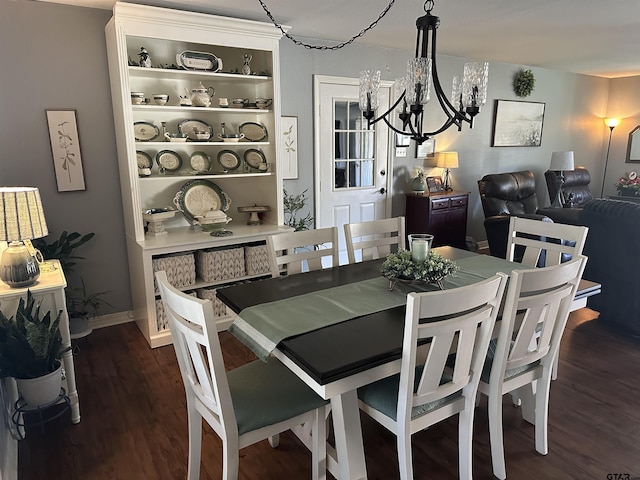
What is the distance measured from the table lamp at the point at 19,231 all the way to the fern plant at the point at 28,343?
0.13 m

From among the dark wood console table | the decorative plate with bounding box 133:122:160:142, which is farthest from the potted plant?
the dark wood console table

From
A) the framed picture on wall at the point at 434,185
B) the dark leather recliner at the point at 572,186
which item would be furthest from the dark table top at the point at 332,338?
the dark leather recliner at the point at 572,186

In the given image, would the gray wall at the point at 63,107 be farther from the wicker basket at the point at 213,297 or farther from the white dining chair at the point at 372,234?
the white dining chair at the point at 372,234

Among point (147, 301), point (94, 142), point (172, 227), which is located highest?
point (94, 142)

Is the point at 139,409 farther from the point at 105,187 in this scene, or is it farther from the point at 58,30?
the point at 58,30

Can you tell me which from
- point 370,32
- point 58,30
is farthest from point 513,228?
point 58,30

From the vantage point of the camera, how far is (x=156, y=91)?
11.0 ft

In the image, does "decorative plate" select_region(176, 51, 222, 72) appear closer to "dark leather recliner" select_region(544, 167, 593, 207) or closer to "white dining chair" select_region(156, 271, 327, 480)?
"white dining chair" select_region(156, 271, 327, 480)

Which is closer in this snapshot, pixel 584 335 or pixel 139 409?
pixel 139 409

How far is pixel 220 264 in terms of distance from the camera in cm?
332

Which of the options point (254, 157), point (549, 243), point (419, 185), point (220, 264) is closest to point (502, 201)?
point (419, 185)

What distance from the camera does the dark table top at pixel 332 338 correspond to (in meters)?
1.41

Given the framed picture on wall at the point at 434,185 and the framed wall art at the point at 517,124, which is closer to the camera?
the framed picture on wall at the point at 434,185

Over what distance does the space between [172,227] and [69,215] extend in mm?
735
